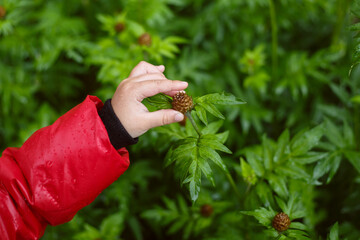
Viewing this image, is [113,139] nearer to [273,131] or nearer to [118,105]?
[118,105]

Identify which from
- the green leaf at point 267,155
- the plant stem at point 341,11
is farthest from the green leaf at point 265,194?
the plant stem at point 341,11

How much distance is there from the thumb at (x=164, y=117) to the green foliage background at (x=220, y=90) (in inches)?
11.3

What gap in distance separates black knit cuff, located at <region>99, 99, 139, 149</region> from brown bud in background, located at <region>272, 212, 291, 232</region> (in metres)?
0.66

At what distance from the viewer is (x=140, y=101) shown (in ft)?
3.81

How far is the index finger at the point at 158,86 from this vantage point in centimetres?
108

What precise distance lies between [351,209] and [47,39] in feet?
8.10

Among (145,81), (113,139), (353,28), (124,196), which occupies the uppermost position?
(353,28)

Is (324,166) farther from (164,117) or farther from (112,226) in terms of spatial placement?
(112,226)

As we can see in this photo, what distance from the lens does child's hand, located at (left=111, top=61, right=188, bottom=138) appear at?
1087 mm

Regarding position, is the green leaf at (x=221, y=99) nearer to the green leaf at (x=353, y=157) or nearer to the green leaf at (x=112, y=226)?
the green leaf at (x=353, y=157)

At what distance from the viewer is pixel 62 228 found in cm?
205

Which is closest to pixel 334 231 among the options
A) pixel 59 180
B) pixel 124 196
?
pixel 59 180

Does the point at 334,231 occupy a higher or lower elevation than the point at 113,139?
lower

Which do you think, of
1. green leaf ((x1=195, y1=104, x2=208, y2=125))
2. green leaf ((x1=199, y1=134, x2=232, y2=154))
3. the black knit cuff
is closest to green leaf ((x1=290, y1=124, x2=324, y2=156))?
green leaf ((x1=199, y1=134, x2=232, y2=154))
